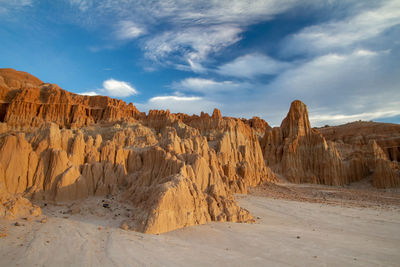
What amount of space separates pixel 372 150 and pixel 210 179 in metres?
42.2

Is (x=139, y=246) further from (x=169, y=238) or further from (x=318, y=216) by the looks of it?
(x=318, y=216)

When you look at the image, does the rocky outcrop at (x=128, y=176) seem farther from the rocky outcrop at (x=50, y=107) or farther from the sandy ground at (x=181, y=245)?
the rocky outcrop at (x=50, y=107)

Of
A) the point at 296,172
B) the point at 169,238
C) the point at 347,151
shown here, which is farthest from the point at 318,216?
the point at 347,151

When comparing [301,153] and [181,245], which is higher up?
[301,153]

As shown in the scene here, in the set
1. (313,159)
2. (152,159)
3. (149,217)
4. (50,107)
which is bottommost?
(149,217)

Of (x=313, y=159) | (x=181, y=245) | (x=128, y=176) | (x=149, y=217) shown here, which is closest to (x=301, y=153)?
(x=313, y=159)

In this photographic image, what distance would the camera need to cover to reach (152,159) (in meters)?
16.4

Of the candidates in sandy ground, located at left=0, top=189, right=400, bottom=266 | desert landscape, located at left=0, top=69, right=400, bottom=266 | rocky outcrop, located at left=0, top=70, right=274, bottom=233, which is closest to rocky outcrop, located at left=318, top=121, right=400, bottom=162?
desert landscape, located at left=0, top=69, right=400, bottom=266

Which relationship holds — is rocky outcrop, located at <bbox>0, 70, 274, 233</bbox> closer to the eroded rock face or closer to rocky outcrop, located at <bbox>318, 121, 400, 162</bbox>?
the eroded rock face

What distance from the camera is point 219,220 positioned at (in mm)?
10633

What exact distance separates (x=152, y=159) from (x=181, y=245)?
30.9ft

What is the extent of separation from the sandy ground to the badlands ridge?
108 cm

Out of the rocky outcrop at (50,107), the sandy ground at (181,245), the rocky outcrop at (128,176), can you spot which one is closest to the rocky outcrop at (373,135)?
the rocky outcrop at (128,176)

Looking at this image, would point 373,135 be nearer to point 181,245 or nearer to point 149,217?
point 149,217
